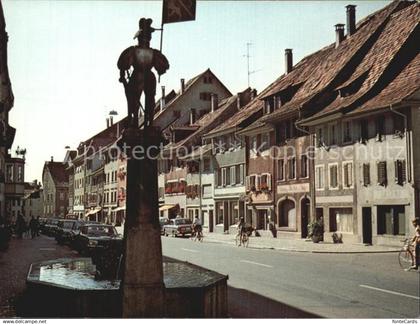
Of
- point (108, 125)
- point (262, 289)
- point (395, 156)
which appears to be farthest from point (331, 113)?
Result: point (108, 125)

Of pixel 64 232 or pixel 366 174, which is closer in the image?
pixel 366 174

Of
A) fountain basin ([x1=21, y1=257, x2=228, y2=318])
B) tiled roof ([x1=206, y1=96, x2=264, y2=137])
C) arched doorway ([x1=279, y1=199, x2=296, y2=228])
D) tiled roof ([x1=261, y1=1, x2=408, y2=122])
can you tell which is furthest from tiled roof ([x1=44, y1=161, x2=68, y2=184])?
fountain basin ([x1=21, y1=257, x2=228, y2=318])

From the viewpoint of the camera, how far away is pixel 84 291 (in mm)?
8883

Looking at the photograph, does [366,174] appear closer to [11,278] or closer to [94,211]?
[11,278]

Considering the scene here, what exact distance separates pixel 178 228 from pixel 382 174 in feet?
60.2

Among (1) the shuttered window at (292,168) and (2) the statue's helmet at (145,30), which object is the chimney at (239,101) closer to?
(1) the shuttered window at (292,168)

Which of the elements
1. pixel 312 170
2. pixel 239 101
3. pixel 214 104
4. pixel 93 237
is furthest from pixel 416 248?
pixel 214 104

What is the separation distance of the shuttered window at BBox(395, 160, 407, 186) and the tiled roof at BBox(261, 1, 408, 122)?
284 inches

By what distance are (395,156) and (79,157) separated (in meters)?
71.6

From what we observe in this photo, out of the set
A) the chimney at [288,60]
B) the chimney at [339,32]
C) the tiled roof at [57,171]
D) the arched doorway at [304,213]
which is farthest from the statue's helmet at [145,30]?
the tiled roof at [57,171]

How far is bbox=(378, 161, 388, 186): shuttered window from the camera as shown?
29.7 metres

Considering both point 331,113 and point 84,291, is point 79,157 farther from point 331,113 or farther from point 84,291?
point 84,291

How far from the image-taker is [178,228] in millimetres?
44250

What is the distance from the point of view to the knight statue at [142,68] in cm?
889
